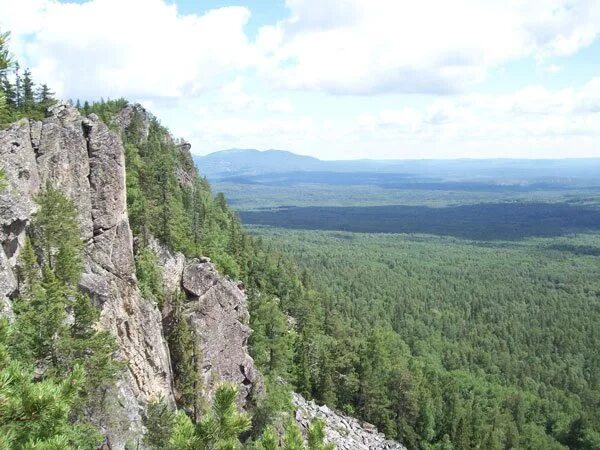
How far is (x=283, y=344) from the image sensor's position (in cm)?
6350

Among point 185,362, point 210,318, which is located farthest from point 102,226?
point 210,318

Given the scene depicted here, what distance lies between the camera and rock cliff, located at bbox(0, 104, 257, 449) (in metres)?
28.5

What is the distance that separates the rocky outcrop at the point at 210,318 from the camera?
141 ft

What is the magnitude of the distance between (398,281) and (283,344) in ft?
386

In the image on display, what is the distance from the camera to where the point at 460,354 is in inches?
4710

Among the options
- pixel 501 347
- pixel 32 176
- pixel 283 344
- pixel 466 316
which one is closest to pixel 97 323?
pixel 32 176

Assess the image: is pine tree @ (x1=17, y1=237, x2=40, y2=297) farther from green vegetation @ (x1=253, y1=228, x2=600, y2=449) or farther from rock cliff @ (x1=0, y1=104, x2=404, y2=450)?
green vegetation @ (x1=253, y1=228, x2=600, y2=449)

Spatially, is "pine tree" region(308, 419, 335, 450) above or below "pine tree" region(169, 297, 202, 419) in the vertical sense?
above

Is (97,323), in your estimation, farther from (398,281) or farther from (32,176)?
(398,281)

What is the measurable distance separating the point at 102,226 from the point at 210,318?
14.0m

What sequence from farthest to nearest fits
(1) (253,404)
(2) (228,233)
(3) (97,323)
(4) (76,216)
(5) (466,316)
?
(5) (466,316) → (2) (228,233) → (1) (253,404) → (4) (76,216) → (3) (97,323)

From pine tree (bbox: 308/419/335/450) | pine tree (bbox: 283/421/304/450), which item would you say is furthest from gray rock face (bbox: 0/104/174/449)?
pine tree (bbox: 283/421/304/450)

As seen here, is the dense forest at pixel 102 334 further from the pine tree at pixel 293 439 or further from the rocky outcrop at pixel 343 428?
the rocky outcrop at pixel 343 428

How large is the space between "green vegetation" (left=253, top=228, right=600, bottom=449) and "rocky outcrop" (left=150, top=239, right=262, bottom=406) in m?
20.0
